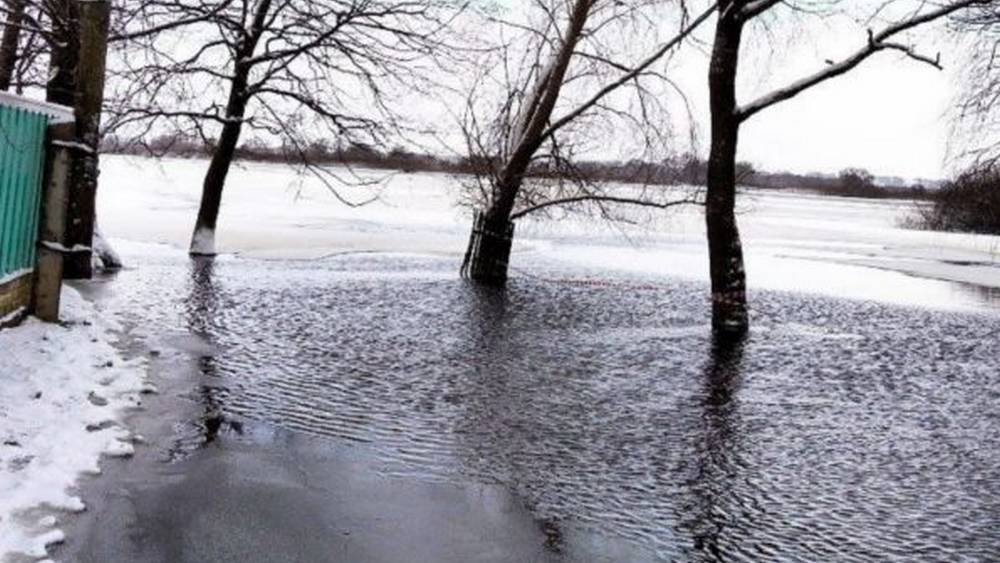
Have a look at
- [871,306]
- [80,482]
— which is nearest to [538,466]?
[80,482]

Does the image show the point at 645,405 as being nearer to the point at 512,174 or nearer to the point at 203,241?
the point at 512,174

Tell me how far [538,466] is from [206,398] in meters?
2.58

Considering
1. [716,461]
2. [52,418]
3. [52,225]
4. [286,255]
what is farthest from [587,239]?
[52,418]

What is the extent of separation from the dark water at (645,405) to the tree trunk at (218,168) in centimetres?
532

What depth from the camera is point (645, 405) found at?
26.6 ft

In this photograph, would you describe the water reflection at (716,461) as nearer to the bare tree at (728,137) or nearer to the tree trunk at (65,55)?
the bare tree at (728,137)

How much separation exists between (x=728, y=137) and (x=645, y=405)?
5774 millimetres

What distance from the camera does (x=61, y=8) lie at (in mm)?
12461

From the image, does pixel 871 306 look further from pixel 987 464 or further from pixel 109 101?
pixel 109 101

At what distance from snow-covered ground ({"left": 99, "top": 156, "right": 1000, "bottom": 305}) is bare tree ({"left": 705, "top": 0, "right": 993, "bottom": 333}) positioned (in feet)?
11.1

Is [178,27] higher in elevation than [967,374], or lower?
higher

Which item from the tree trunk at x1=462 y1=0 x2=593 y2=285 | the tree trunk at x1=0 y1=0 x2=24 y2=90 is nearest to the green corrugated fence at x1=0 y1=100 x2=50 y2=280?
the tree trunk at x1=0 y1=0 x2=24 y2=90

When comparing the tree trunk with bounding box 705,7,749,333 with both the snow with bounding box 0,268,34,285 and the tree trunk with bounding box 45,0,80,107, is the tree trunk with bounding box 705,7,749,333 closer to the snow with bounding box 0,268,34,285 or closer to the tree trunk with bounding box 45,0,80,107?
the snow with bounding box 0,268,34,285

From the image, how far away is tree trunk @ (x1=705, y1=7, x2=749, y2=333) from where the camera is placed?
41.3ft
